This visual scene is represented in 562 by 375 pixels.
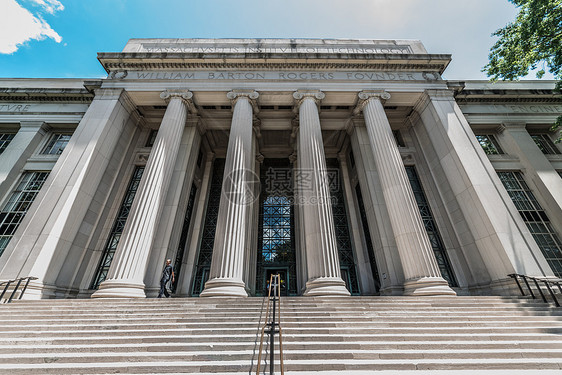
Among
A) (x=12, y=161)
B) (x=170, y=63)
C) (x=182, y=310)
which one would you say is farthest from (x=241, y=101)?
(x=12, y=161)

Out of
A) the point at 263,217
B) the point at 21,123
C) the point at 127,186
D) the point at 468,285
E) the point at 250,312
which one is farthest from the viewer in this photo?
the point at 263,217

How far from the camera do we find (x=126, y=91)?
504 inches

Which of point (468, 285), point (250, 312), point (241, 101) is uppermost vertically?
point (241, 101)

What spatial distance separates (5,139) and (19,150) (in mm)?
2951

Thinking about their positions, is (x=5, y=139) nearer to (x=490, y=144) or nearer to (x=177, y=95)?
(x=177, y=95)

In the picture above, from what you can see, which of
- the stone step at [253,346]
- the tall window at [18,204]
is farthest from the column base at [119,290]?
the tall window at [18,204]

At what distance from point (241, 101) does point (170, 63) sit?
5.10 meters

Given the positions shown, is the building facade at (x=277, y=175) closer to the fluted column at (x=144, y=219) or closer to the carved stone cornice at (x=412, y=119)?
the fluted column at (x=144, y=219)

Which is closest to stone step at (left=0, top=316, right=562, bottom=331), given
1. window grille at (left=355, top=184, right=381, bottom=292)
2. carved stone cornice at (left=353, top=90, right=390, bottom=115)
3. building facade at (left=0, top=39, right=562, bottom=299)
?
building facade at (left=0, top=39, right=562, bottom=299)

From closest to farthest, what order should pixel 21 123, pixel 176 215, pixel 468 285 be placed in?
pixel 468 285 → pixel 176 215 → pixel 21 123

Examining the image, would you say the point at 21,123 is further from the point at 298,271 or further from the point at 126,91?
the point at 298,271

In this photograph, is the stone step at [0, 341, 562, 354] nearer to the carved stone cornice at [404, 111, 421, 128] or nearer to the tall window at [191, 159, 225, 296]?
the tall window at [191, 159, 225, 296]

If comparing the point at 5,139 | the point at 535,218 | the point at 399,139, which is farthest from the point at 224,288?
the point at 5,139

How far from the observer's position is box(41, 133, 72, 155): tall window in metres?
14.6
